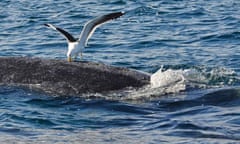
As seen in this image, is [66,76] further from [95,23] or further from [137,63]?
[137,63]

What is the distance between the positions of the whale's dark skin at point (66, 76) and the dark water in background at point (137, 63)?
192 mm

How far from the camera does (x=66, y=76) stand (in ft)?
38.7

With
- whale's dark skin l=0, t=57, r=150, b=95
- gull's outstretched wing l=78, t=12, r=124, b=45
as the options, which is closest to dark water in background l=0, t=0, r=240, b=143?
whale's dark skin l=0, t=57, r=150, b=95

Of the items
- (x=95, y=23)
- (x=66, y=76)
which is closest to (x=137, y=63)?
(x=95, y=23)

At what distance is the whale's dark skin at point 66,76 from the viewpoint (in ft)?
38.3

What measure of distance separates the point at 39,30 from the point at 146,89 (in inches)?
378

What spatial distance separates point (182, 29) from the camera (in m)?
19.7

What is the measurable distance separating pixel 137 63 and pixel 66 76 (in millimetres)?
4085

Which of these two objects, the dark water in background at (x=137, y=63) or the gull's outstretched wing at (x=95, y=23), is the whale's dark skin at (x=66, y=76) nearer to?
the dark water in background at (x=137, y=63)

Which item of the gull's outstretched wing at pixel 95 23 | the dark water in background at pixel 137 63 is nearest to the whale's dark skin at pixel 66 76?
the dark water in background at pixel 137 63

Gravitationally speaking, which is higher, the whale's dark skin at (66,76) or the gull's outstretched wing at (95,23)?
the gull's outstretched wing at (95,23)

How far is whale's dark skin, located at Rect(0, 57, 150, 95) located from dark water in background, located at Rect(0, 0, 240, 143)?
0.19 meters

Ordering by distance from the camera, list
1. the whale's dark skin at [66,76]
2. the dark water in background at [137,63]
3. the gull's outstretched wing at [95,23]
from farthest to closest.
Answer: the gull's outstretched wing at [95,23]
the whale's dark skin at [66,76]
the dark water in background at [137,63]

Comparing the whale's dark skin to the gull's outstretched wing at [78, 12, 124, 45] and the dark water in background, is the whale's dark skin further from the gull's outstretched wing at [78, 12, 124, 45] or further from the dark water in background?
the gull's outstretched wing at [78, 12, 124, 45]
